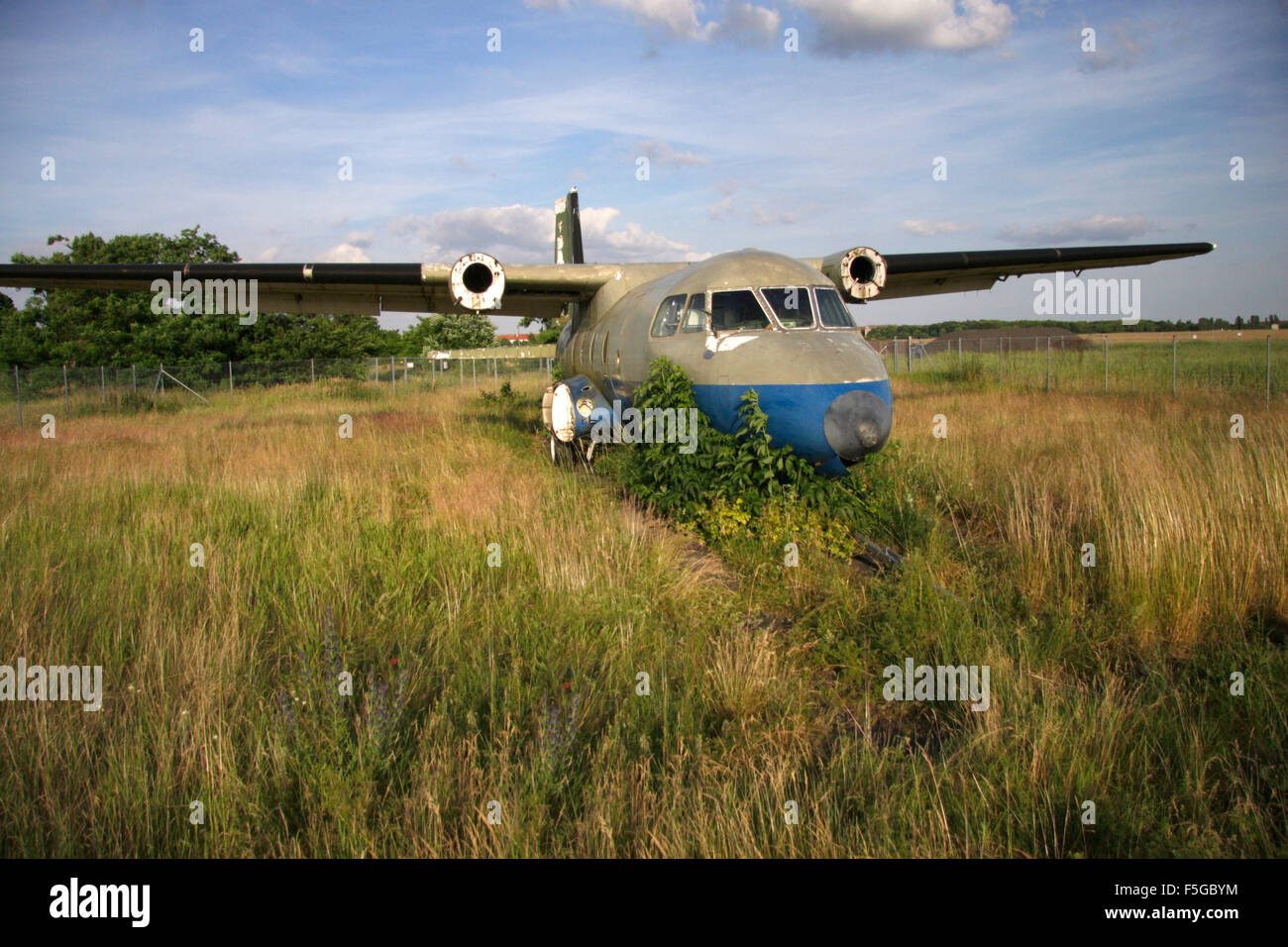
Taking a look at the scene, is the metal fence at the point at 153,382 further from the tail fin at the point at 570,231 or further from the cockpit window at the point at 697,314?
the cockpit window at the point at 697,314

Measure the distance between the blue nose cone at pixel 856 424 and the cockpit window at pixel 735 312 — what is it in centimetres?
152

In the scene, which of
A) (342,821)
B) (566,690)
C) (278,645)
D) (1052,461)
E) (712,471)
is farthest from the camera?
(1052,461)

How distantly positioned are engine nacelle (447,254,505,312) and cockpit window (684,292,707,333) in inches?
148

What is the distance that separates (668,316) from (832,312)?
1.94 metres

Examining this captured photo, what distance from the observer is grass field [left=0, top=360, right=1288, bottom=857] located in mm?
2814

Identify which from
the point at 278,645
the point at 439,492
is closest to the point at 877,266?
the point at 439,492

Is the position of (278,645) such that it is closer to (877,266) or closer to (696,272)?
(696,272)

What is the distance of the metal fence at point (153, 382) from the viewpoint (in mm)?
23281

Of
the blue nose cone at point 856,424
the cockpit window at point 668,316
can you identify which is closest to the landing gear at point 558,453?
the cockpit window at point 668,316

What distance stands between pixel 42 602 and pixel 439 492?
3969mm

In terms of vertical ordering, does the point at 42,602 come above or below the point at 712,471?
below

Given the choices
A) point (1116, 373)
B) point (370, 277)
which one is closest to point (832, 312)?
point (370, 277)

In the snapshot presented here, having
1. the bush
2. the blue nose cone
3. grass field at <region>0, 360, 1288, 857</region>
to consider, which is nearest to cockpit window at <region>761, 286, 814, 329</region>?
the bush

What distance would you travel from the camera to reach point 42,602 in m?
5.02
